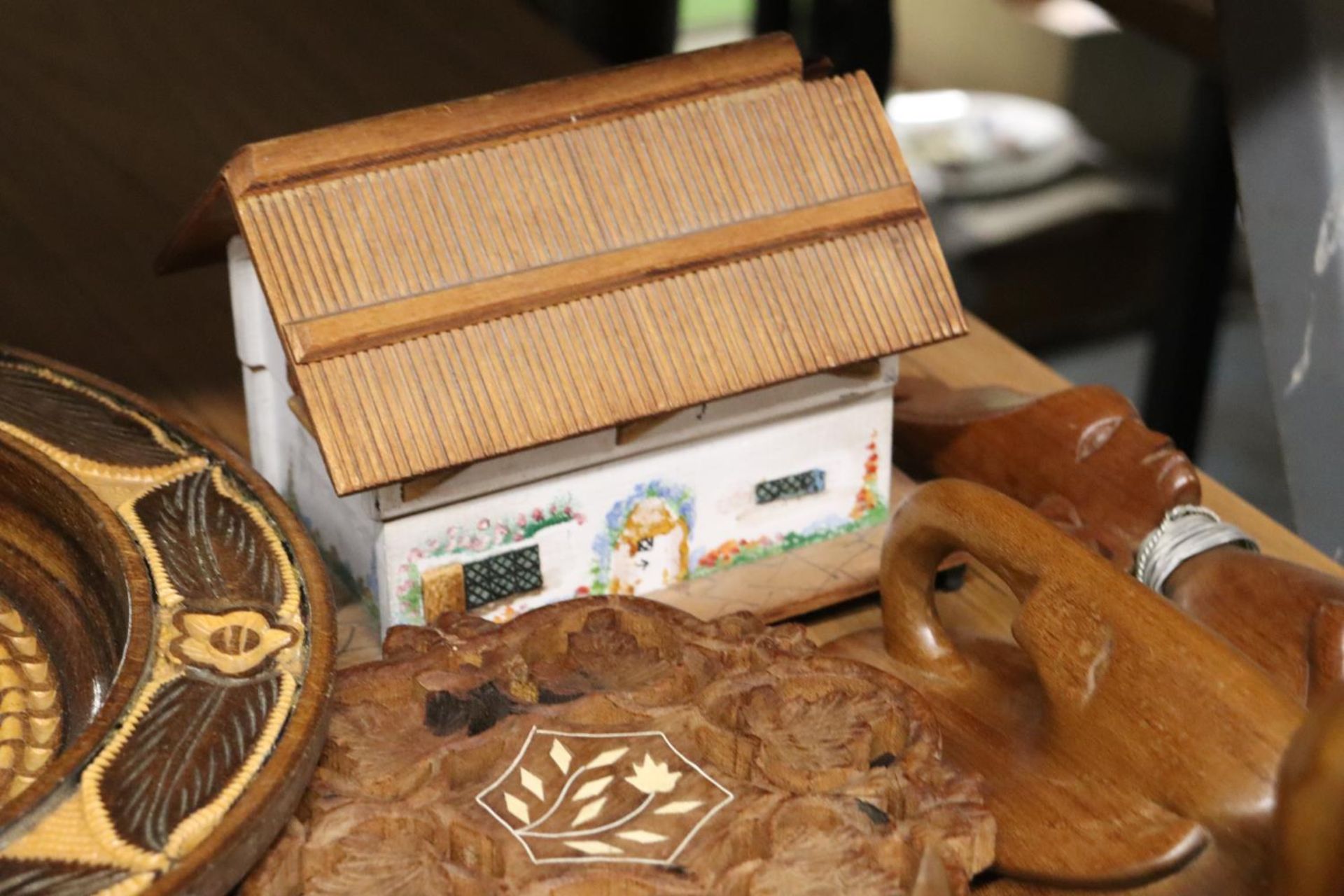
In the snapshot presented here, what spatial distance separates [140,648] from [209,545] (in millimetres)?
108

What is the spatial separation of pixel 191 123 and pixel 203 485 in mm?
822

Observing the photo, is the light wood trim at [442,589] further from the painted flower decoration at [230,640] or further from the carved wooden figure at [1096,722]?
the carved wooden figure at [1096,722]

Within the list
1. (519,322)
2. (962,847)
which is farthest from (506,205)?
(962,847)

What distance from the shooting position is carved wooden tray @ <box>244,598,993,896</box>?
920 millimetres

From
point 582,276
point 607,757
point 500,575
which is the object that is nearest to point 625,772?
point 607,757

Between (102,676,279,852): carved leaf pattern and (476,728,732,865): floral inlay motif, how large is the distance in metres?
0.14

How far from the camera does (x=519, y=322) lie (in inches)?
43.3

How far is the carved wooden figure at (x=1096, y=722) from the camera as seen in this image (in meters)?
0.91

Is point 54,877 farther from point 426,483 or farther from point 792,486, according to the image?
point 792,486

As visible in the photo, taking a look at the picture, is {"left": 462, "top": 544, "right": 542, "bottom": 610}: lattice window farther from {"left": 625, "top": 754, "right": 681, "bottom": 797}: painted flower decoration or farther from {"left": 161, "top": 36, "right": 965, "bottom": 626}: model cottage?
{"left": 625, "top": 754, "right": 681, "bottom": 797}: painted flower decoration

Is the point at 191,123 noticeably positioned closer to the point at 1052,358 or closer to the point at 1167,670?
the point at 1167,670

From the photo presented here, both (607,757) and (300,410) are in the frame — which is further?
(300,410)

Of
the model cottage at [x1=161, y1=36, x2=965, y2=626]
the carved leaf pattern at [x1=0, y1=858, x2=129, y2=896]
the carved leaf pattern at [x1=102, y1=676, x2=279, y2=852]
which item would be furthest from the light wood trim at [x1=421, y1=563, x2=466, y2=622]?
the carved leaf pattern at [x1=0, y1=858, x2=129, y2=896]

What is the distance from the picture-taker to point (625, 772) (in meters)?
0.99
